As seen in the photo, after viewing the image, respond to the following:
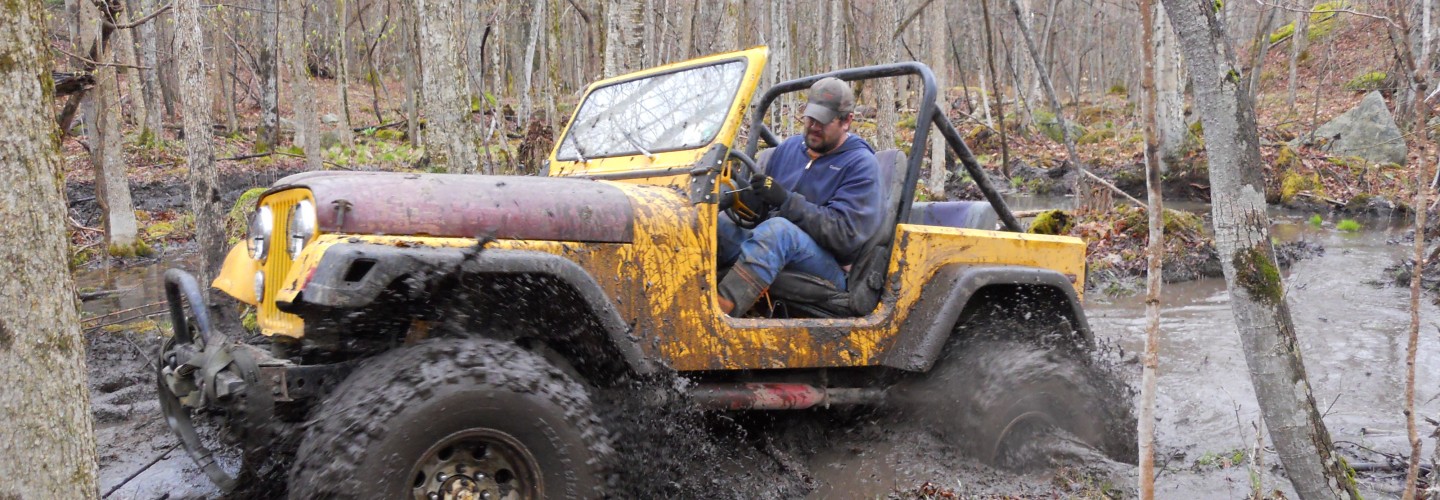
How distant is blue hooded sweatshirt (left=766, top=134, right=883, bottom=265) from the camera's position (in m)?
3.94

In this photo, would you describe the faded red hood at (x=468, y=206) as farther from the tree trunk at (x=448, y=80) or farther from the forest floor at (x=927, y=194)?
the tree trunk at (x=448, y=80)

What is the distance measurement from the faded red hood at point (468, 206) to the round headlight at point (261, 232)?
0.14 m

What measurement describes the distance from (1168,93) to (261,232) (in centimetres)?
1606

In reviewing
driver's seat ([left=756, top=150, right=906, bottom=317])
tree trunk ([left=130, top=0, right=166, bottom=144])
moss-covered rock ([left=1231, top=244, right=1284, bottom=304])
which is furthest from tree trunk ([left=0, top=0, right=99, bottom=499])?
tree trunk ([left=130, top=0, right=166, bottom=144])

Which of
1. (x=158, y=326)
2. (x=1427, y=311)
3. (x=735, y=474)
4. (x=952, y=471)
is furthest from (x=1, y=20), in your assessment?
(x=1427, y=311)

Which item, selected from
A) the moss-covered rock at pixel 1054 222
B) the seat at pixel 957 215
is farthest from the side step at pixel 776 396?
the moss-covered rock at pixel 1054 222

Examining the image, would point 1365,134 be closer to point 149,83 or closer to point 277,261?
point 277,261

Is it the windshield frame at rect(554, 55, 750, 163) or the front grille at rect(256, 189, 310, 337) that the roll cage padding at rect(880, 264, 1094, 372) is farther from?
the front grille at rect(256, 189, 310, 337)

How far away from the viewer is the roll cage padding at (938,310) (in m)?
3.95

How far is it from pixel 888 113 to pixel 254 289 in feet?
34.8

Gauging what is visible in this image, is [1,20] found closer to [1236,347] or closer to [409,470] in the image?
[409,470]

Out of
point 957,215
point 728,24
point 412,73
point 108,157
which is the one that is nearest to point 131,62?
point 108,157

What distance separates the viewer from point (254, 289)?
10.7ft

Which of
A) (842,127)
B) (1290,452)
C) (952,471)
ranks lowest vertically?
(952,471)
